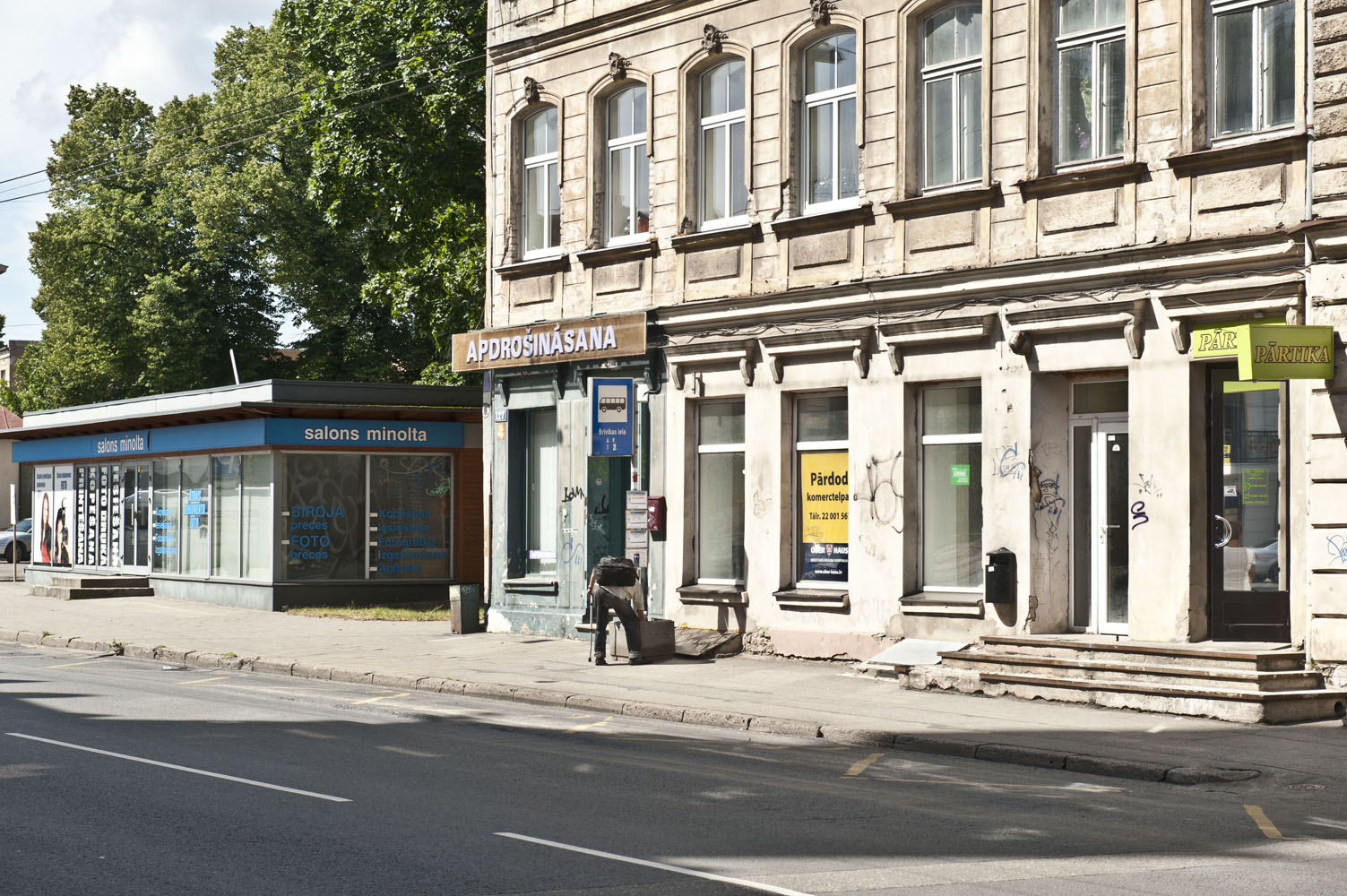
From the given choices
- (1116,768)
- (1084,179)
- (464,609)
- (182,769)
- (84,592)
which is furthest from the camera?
(84,592)

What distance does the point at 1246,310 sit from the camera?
45.3 ft

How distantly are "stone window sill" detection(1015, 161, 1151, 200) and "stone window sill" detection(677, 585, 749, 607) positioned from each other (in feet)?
19.9

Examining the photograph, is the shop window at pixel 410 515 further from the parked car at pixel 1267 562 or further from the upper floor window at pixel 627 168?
the parked car at pixel 1267 562

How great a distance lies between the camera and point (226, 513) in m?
27.8

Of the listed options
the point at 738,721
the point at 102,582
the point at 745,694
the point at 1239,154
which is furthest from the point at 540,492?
the point at 102,582

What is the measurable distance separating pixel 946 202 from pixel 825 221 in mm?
1753

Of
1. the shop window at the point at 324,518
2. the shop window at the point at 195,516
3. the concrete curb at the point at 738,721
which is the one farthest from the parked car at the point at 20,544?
the concrete curb at the point at 738,721

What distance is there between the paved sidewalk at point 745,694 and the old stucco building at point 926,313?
4.52 feet

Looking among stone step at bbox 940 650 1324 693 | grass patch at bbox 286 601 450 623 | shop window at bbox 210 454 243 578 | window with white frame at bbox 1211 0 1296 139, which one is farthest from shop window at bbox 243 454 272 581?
window with white frame at bbox 1211 0 1296 139

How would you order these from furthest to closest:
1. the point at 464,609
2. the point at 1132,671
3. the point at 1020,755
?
the point at 464,609, the point at 1132,671, the point at 1020,755

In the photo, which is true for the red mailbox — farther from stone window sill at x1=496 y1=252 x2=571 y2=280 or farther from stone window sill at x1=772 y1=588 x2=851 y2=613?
stone window sill at x1=496 y1=252 x2=571 y2=280

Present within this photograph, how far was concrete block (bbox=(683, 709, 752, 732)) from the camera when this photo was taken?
13203 millimetres

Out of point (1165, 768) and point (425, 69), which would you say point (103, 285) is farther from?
point (1165, 768)

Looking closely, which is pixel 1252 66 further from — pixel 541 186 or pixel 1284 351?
pixel 541 186
